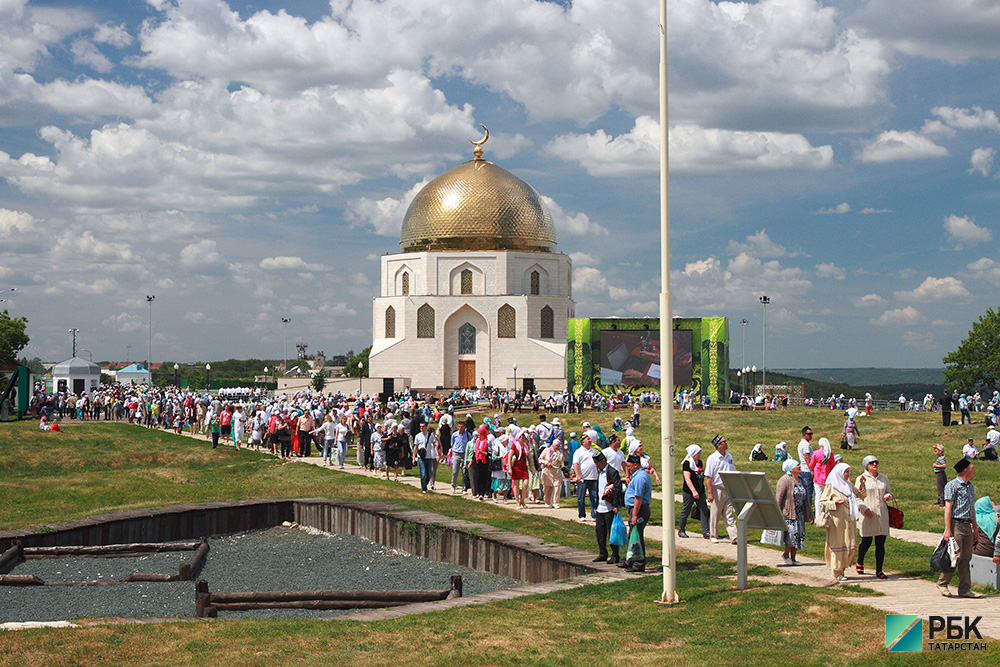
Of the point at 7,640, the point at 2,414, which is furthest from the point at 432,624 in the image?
the point at 2,414

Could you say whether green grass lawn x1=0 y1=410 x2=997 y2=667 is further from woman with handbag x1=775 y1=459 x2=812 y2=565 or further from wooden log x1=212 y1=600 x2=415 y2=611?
wooden log x1=212 y1=600 x2=415 y2=611

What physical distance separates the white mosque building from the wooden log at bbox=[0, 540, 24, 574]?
47276 mm

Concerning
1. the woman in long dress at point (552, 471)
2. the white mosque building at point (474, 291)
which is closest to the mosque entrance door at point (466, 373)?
the white mosque building at point (474, 291)

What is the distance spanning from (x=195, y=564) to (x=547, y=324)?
5165cm

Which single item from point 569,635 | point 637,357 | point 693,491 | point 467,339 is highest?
point 467,339

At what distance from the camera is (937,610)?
8.39 m

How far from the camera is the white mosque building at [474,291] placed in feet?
206

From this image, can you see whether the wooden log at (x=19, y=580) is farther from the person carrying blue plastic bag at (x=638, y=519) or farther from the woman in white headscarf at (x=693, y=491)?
the woman in white headscarf at (x=693, y=491)

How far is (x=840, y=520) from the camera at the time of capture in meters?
10.2

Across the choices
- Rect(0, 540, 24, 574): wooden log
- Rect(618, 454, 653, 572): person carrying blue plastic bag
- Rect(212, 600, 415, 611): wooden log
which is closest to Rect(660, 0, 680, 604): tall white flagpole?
Rect(618, 454, 653, 572): person carrying blue plastic bag

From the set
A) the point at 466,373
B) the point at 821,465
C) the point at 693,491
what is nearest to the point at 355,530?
the point at 693,491

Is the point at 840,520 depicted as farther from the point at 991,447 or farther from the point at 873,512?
the point at 991,447

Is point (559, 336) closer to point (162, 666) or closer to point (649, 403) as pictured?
point (649, 403)

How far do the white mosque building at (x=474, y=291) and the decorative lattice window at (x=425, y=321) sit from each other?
0.07 m
